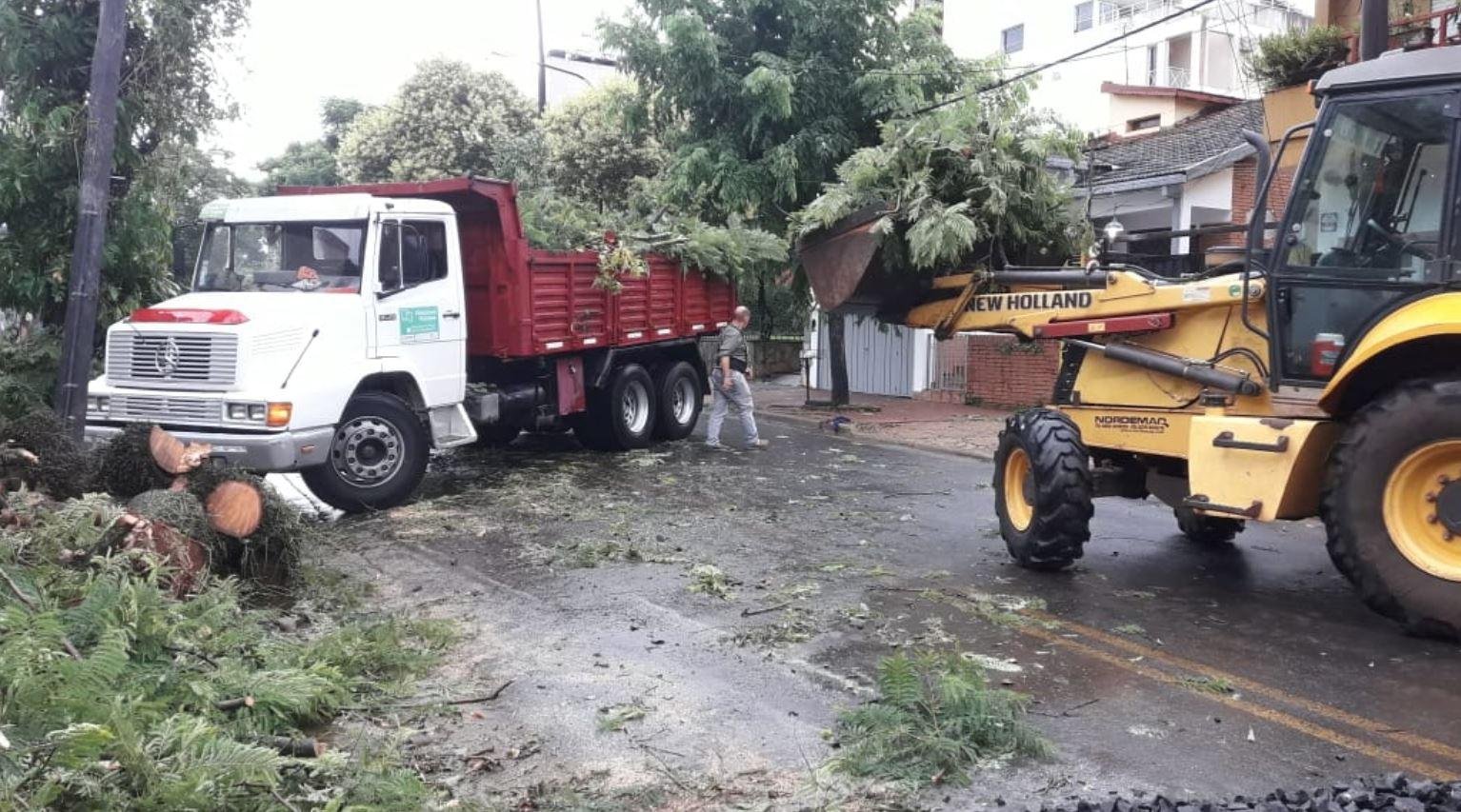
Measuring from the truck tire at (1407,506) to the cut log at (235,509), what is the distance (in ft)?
19.5

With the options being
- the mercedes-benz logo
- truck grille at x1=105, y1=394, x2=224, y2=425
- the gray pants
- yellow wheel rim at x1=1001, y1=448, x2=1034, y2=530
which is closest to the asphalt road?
yellow wheel rim at x1=1001, y1=448, x2=1034, y2=530

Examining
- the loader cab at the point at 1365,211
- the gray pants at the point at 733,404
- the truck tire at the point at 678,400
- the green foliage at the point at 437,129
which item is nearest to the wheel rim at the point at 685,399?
the truck tire at the point at 678,400

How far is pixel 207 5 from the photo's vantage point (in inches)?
396

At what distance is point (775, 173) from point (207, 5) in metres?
7.89

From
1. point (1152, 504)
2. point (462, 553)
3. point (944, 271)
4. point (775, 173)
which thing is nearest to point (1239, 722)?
point (944, 271)

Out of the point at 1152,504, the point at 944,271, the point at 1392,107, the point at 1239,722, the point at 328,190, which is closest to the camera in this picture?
the point at 1239,722

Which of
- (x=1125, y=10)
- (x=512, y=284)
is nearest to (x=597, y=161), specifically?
(x=512, y=284)

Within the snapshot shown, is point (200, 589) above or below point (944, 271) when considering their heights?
below

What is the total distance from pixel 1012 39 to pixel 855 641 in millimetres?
42290

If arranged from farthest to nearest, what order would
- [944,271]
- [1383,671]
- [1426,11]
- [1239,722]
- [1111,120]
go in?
[1111,120]
[1426,11]
[944,271]
[1383,671]
[1239,722]

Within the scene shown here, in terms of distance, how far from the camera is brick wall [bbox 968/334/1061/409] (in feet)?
59.8

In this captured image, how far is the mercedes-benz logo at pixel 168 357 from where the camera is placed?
367 inches

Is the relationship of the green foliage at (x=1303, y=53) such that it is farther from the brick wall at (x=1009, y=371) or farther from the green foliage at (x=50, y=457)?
the green foliage at (x=50, y=457)

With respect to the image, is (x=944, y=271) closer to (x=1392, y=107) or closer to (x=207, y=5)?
(x=1392, y=107)
